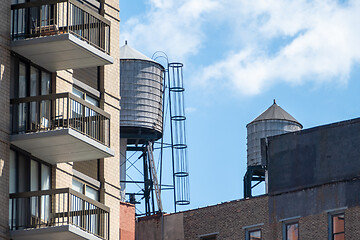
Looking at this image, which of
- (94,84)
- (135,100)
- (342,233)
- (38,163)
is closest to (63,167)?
(38,163)

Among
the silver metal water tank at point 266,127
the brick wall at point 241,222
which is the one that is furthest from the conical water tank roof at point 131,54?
the brick wall at point 241,222

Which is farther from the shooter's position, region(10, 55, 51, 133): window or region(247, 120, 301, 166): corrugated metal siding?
region(247, 120, 301, 166): corrugated metal siding

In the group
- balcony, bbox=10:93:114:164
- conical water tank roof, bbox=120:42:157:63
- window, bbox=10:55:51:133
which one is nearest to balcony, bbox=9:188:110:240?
balcony, bbox=10:93:114:164

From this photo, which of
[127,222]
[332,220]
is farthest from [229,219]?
[127,222]

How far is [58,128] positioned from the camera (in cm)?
3384

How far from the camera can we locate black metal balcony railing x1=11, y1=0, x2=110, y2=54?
34.5m

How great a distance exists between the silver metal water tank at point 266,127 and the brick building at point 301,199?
17995mm

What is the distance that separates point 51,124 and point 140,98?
138 feet

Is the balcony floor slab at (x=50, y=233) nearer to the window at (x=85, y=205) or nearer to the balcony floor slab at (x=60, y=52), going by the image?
the window at (x=85, y=205)

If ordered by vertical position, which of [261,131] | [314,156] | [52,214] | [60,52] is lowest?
[52,214]

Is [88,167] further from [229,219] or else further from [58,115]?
[229,219]

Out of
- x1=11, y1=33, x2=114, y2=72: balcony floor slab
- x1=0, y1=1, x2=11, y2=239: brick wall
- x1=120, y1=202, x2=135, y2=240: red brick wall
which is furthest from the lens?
x1=120, y1=202, x2=135, y2=240: red brick wall

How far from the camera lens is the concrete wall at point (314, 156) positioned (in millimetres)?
58219

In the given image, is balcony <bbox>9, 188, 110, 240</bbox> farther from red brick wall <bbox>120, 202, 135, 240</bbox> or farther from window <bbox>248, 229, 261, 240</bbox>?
window <bbox>248, 229, 261, 240</bbox>
